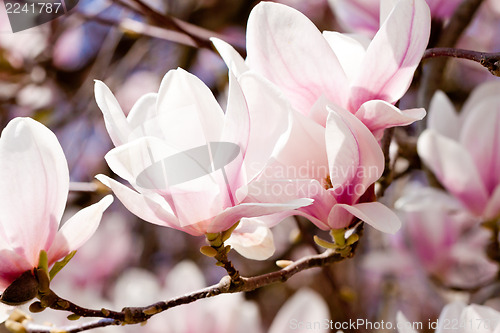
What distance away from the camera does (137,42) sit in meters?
1.67

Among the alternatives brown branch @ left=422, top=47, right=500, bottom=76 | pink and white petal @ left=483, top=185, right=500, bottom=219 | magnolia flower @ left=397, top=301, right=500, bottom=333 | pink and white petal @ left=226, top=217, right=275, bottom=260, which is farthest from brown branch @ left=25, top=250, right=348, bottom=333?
pink and white petal @ left=483, top=185, right=500, bottom=219

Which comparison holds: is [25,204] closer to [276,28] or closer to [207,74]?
[276,28]

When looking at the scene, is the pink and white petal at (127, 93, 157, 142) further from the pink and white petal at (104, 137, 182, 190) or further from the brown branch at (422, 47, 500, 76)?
the brown branch at (422, 47, 500, 76)

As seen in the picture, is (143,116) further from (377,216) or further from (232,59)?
(377,216)

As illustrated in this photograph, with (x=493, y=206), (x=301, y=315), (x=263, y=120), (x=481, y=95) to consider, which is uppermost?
(x=263, y=120)

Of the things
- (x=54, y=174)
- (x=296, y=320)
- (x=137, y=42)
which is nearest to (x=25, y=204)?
(x=54, y=174)

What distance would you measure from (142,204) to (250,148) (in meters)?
0.11

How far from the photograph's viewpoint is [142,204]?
1.69 ft

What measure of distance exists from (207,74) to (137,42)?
40 cm

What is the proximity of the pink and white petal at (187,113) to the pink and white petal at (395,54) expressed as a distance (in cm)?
13

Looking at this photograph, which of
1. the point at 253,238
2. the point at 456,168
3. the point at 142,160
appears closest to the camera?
the point at 142,160

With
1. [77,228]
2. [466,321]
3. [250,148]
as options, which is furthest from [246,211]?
[466,321]

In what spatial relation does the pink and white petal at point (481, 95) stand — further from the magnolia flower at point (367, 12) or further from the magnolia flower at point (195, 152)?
the magnolia flower at point (195, 152)

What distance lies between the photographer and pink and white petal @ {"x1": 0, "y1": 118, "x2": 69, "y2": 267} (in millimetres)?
523
